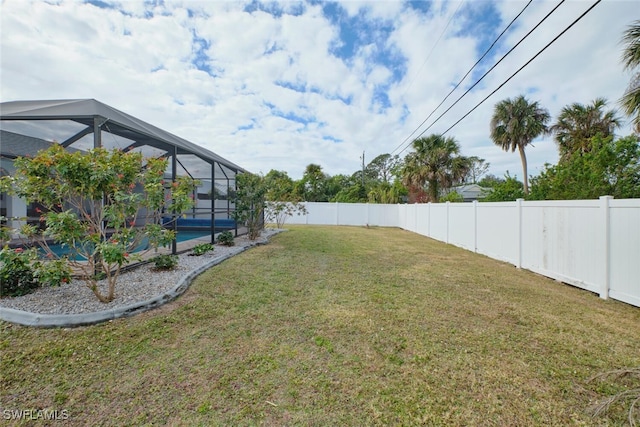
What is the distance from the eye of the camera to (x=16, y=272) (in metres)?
3.40

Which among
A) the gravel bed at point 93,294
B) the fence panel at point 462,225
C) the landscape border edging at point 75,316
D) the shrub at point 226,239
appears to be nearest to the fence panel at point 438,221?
the fence panel at point 462,225

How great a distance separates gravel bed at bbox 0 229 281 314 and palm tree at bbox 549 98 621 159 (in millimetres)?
16519

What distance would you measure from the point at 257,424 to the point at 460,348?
77.2 inches

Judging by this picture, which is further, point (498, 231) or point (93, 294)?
point (498, 231)

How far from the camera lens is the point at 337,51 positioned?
9797mm

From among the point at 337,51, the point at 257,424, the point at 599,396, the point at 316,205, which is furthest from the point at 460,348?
the point at 316,205

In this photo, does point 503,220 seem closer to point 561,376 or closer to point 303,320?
point 561,376

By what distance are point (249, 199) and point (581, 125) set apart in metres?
16.9

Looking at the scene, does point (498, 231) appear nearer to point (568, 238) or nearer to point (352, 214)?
point (568, 238)

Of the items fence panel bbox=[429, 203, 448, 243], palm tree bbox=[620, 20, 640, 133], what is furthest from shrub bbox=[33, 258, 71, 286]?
fence panel bbox=[429, 203, 448, 243]

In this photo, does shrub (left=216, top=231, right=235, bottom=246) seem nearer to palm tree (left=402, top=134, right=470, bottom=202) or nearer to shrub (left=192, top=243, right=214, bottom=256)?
shrub (left=192, top=243, right=214, bottom=256)

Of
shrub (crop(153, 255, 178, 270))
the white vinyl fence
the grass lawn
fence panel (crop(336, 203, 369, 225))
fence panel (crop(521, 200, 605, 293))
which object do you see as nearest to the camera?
the grass lawn

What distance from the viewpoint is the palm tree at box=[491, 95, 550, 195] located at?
1486 centimetres

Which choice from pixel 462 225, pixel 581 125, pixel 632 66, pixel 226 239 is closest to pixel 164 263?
pixel 226 239
